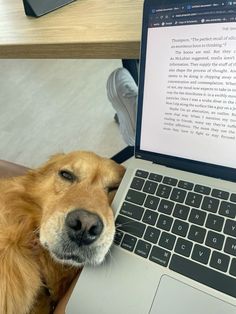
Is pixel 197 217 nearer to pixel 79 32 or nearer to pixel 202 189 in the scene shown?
pixel 202 189

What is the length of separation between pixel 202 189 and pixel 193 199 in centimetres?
3

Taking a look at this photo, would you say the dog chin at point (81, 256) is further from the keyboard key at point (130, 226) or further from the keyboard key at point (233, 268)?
the keyboard key at point (233, 268)

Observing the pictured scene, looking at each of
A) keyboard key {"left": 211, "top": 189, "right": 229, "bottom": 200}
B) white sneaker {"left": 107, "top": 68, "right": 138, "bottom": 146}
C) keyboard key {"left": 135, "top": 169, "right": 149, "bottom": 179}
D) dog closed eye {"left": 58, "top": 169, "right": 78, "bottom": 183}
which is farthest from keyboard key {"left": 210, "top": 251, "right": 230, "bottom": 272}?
white sneaker {"left": 107, "top": 68, "right": 138, "bottom": 146}

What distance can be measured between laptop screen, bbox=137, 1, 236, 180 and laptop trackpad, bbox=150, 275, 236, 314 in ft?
0.76

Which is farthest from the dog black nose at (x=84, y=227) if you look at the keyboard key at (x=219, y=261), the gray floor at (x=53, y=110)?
the gray floor at (x=53, y=110)

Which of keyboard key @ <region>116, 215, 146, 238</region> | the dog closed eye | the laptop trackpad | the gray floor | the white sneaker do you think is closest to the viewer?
Result: the laptop trackpad

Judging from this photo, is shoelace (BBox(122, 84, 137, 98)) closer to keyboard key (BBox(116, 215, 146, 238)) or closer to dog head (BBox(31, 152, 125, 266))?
dog head (BBox(31, 152, 125, 266))

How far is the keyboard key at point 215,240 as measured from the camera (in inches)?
22.4

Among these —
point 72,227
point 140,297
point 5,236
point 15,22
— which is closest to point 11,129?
point 15,22

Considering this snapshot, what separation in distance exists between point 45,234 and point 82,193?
0.40 feet

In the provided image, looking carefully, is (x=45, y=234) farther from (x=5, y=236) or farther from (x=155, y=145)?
(x=155, y=145)

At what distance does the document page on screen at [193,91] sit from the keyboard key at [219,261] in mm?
167

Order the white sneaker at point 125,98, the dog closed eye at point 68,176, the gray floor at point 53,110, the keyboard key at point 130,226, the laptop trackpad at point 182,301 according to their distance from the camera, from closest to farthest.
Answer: the laptop trackpad at point 182,301
the keyboard key at point 130,226
the dog closed eye at point 68,176
the white sneaker at point 125,98
the gray floor at point 53,110

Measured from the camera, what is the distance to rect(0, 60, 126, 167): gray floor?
2.01 meters
